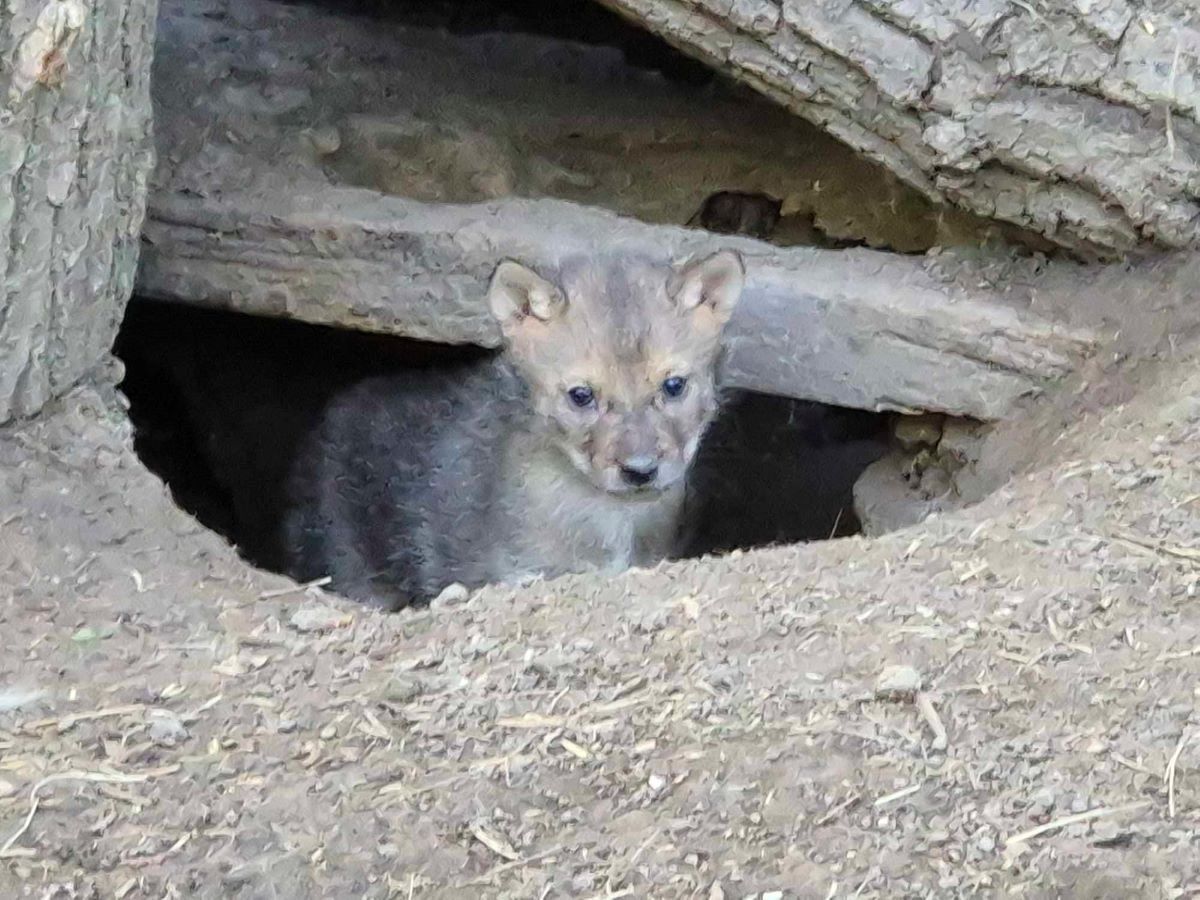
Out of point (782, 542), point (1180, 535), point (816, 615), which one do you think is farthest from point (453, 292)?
point (1180, 535)

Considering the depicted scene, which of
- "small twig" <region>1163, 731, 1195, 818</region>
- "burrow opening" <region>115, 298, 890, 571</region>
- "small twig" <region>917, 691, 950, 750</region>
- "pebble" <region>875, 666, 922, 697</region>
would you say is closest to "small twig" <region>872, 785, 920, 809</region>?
"small twig" <region>917, 691, 950, 750</region>

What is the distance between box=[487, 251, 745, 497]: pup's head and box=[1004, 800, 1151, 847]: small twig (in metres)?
1.96

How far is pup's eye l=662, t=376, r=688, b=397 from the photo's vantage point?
433 centimetres

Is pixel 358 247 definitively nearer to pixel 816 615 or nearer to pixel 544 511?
pixel 544 511

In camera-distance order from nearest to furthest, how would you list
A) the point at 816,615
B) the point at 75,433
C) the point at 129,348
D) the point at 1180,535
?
the point at 816,615 < the point at 1180,535 < the point at 75,433 < the point at 129,348

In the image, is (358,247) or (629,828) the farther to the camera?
(358,247)

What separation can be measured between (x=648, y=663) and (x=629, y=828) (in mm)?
490

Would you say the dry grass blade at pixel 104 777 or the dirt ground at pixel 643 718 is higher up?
the dirt ground at pixel 643 718

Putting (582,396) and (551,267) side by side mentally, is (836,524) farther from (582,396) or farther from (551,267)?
(551,267)

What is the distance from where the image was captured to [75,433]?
3779 mm

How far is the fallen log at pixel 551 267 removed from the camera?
438 cm

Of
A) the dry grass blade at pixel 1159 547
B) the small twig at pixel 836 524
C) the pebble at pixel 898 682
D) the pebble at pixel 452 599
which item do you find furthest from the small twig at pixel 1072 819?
the small twig at pixel 836 524

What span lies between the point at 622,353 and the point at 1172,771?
87.5 inches

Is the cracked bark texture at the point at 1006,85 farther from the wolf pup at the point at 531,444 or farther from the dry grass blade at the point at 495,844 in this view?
the dry grass blade at the point at 495,844
